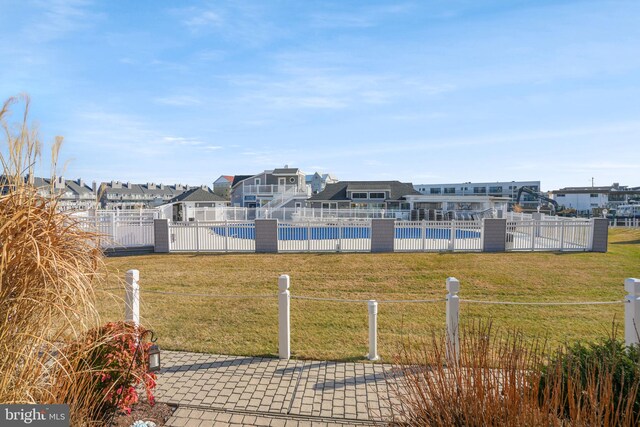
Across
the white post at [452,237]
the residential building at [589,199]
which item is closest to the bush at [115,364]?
the white post at [452,237]

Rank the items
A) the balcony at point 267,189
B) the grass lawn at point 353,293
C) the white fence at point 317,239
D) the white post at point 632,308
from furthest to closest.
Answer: the balcony at point 267,189 < the white fence at point 317,239 < the grass lawn at point 353,293 < the white post at point 632,308

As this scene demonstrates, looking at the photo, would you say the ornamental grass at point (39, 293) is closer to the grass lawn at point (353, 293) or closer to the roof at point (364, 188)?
the grass lawn at point (353, 293)

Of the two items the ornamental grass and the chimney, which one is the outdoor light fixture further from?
the chimney

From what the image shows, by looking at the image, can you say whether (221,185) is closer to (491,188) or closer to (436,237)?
(491,188)

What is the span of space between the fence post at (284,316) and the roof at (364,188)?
34.6 m

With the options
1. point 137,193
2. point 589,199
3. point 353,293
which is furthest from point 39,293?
point 137,193

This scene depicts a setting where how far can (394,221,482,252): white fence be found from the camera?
15078mm

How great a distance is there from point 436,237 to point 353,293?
729 centimetres

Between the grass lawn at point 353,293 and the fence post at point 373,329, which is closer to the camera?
the fence post at point 373,329

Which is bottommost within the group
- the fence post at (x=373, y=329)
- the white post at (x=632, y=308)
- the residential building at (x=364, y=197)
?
the fence post at (x=373, y=329)

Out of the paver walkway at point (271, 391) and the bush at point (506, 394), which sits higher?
the bush at point (506, 394)

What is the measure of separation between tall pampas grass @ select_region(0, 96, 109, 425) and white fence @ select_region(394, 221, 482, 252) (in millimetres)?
13174

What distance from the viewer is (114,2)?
6363 millimetres

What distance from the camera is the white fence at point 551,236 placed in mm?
15039
